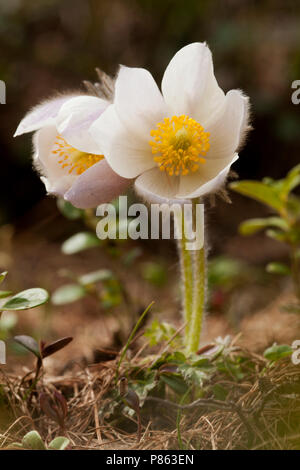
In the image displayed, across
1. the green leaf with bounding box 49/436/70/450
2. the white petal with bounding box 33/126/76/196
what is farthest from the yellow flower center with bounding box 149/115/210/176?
the green leaf with bounding box 49/436/70/450

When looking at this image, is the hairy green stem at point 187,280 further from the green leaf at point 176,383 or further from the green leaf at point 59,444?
the green leaf at point 59,444

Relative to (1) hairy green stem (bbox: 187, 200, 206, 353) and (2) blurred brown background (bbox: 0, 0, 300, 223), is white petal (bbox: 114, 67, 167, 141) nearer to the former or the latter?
(1) hairy green stem (bbox: 187, 200, 206, 353)

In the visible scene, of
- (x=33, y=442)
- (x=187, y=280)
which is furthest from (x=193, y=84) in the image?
(x=33, y=442)

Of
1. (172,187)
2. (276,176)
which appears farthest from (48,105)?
(276,176)

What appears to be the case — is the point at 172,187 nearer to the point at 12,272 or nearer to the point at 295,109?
the point at 12,272

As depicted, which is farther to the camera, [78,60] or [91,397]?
[78,60]

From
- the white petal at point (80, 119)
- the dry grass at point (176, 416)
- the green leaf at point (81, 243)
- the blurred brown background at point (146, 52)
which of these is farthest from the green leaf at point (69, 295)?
the blurred brown background at point (146, 52)
